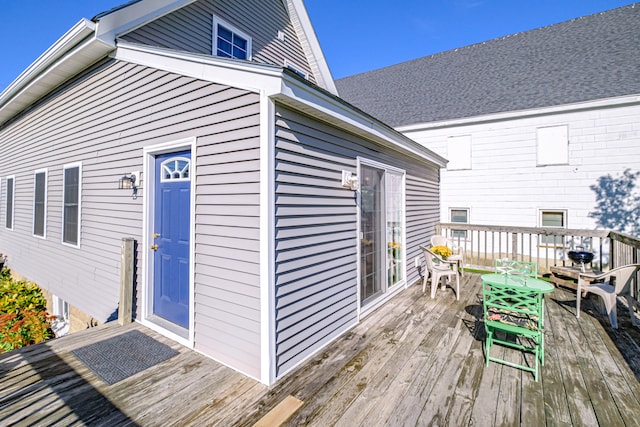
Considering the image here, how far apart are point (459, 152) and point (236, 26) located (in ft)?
23.9

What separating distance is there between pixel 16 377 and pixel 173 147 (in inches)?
98.7

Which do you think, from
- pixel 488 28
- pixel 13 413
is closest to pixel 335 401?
pixel 13 413

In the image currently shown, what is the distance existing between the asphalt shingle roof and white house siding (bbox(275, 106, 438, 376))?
7.25 m

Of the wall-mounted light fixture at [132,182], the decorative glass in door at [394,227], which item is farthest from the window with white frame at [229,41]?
the decorative glass in door at [394,227]

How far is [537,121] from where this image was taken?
807cm

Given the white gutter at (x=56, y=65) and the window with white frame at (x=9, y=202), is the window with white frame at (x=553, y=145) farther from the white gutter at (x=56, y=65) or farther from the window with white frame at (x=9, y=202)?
the window with white frame at (x=9, y=202)

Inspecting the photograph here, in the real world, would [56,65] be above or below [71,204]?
above

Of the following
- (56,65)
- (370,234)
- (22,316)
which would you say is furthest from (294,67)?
(22,316)

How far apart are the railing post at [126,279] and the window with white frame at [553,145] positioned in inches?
383

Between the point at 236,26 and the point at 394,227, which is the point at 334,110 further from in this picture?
the point at 236,26

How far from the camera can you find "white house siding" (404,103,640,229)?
7.20 metres

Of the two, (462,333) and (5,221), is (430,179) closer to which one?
(462,333)

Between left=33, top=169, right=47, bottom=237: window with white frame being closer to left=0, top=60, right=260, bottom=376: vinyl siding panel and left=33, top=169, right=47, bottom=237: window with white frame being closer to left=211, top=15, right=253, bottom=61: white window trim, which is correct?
left=0, top=60, right=260, bottom=376: vinyl siding panel

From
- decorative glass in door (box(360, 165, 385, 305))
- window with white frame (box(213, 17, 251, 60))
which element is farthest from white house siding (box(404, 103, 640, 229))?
window with white frame (box(213, 17, 251, 60))
